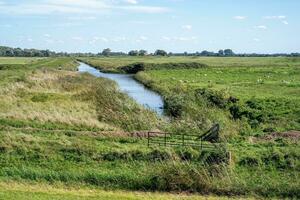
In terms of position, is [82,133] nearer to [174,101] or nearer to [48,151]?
[48,151]

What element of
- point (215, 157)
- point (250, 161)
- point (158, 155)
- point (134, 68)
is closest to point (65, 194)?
point (158, 155)

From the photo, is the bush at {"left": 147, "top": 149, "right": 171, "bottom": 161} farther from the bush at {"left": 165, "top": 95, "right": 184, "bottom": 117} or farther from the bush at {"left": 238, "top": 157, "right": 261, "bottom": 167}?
the bush at {"left": 165, "top": 95, "right": 184, "bottom": 117}

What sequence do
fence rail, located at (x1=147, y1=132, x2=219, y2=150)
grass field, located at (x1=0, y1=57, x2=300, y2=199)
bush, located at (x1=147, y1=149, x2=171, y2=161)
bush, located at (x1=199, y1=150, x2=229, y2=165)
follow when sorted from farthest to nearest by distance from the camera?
1. fence rail, located at (x1=147, y1=132, x2=219, y2=150)
2. bush, located at (x1=147, y1=149, x2=171, y2=161)
3. bush, located at (x1=199, y1=150, x2=229, y2=165)
4. grass field, located at (x1=0, y1=57, x2=300, y2=199)

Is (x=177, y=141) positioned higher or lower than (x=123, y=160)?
higher

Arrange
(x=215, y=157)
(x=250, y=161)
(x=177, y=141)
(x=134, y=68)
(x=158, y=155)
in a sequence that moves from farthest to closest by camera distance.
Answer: (x=134, y=68)
(x=177, y=141)
(x=158, y=155)
(x=250, y=161)
(x=215, y=157)

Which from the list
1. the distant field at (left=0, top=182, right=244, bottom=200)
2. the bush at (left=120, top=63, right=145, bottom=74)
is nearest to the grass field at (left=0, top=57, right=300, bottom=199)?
the distant field at (left=0, top=182, right=244, bottom=200)

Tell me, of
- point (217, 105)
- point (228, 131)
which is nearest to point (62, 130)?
point (228, 131)

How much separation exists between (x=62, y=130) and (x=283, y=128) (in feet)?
48.5

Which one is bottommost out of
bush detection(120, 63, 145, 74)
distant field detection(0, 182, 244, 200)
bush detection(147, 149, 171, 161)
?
distant field detection(0, 182, 244, 200)

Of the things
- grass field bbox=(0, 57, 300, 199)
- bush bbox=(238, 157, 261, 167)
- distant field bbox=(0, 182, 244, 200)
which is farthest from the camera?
bush bbox=(238, 157, 261, 167)

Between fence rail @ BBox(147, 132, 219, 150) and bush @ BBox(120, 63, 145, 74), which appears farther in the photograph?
bush @ BBox(120, 63, 145, 74)

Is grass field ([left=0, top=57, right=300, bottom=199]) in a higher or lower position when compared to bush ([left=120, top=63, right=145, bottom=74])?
lower

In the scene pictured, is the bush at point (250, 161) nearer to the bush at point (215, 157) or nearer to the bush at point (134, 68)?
the bush at point (215, 157)

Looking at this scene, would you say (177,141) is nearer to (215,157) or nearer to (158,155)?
(158,155)
